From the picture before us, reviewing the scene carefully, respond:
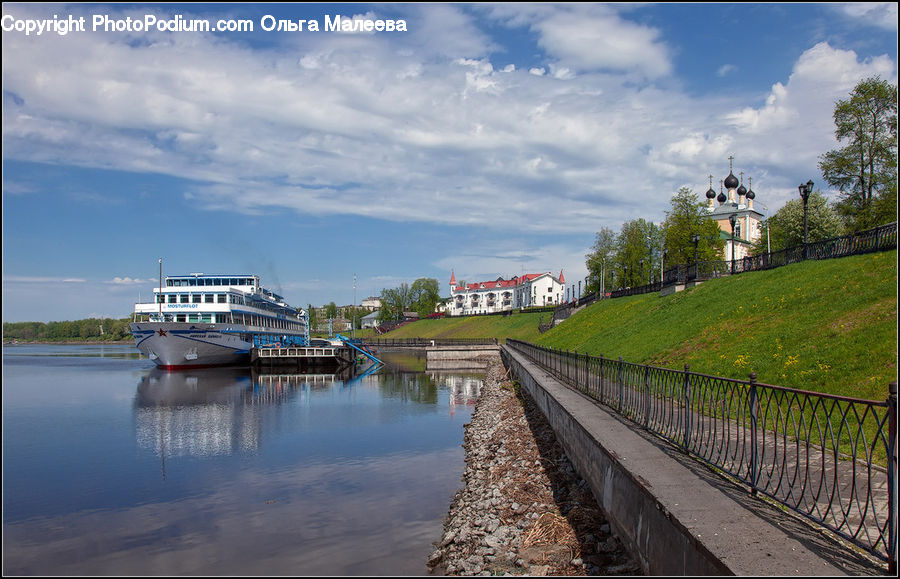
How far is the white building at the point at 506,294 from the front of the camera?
128 meters

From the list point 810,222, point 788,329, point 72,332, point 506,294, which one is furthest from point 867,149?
point 72,332

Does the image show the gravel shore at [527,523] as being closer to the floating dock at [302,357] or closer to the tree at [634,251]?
the floating dock at [302,357]

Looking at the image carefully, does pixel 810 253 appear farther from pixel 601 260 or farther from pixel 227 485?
pixel 601 260

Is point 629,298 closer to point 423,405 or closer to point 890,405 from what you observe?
point 423,405

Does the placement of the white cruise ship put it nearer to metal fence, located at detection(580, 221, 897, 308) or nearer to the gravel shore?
metal fence, located at detection(580, 221, 897, 308)

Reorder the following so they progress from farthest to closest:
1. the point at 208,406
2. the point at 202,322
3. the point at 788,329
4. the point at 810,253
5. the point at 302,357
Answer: the point at 202,322
the point at 302,357
the point at 208,406
the point at 810,253
the point at 788,329

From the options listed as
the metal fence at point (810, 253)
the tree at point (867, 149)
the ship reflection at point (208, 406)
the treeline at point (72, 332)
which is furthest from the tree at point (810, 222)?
the treeline at point (72, 332)

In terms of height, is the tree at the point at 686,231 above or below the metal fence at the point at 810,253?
above

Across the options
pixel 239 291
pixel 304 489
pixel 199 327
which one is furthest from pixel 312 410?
pixel 239 291

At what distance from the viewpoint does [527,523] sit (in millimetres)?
9133

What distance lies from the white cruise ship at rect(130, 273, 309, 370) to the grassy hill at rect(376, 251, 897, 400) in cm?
3454

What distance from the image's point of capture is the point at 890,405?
411 centimetres

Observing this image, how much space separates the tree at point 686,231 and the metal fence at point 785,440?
48.9 m

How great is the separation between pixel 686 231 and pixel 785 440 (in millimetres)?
56307
